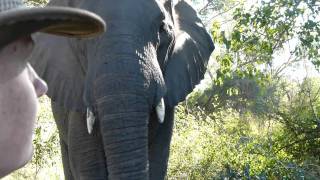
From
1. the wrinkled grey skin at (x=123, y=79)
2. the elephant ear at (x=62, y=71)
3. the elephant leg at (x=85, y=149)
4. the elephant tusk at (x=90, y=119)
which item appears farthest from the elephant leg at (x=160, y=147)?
the elephant tusk at (x=90, y=119)

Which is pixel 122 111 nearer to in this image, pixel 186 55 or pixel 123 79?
pixel 123 79

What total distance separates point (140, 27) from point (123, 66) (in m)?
0.39

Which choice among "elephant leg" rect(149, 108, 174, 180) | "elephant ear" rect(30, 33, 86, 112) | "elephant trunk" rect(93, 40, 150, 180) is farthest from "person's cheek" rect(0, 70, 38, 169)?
"elephant leg" rect(149, 108, 174, 180)

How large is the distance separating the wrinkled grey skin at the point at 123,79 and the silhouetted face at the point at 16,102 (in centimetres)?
202

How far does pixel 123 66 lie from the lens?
3.09m

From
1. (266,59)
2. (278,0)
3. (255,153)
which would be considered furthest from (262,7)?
(255,153)

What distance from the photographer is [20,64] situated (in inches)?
40.7

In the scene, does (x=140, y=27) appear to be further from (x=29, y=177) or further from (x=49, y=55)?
(x=29, y=177)

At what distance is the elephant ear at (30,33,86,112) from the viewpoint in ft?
11.9

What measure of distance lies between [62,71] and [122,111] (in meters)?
0.74

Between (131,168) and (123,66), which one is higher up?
(123,66)

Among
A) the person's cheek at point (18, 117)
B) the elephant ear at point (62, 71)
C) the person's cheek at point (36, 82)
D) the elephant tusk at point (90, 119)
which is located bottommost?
the elephant tusk at point (90, 119)

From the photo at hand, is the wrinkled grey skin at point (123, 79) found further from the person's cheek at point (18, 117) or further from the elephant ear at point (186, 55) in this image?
the person's cheek at point (18, 117)

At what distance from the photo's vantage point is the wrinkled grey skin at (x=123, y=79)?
313 centimetres
